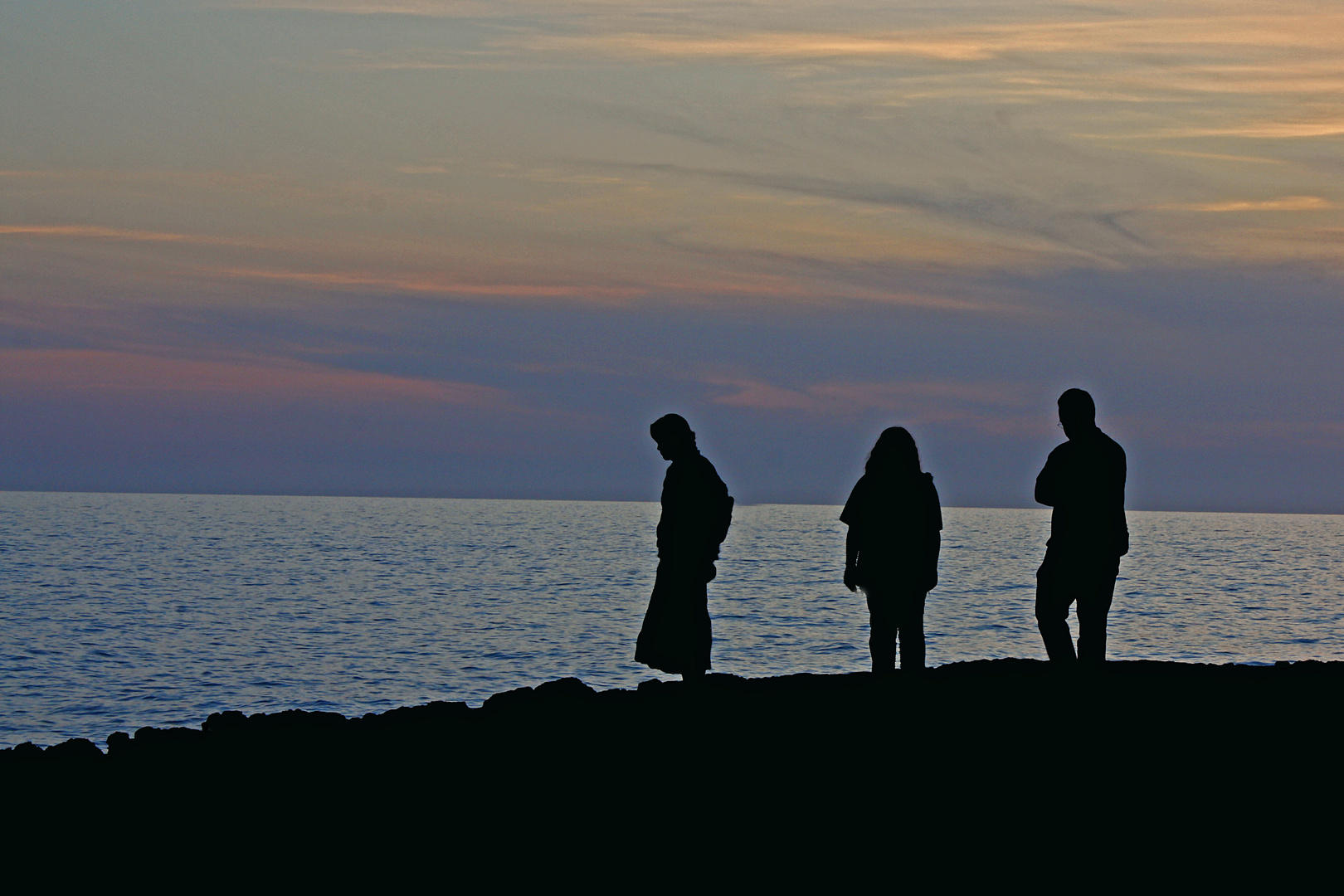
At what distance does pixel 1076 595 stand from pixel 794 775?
3302 millimetres

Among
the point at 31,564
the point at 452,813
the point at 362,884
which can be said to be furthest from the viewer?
the point at 31,564

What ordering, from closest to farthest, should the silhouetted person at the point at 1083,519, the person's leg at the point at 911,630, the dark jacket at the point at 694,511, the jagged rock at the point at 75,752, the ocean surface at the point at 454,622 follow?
the silhouetted person at the point at 1083,519 → the dark jacket at the point at 694,511 → the person's leg at the point at 911,630 → the jagged rock at the point at 75,752 → the ocean surface at the point at 454,622

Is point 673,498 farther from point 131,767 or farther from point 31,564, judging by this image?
point 31,564

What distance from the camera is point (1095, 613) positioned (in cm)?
989

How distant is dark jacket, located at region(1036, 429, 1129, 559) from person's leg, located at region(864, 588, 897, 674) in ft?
4.35

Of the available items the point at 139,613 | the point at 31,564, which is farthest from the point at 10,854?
the point at 31,564

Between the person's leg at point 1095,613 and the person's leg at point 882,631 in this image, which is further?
the person's leg at point 882,631

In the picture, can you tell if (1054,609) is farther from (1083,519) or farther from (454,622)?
(454,622)

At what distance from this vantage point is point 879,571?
10.1 meters

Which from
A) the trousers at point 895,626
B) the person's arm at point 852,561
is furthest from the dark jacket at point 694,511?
the trousers at point 895,626

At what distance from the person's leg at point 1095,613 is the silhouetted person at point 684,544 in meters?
2.83

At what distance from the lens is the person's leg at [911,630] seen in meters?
10.0

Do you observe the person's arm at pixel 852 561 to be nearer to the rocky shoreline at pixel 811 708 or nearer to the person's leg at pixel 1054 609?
the rocky shoreline at pixel 811 708

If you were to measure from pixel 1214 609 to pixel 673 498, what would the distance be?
130ft
